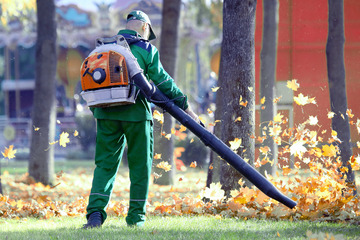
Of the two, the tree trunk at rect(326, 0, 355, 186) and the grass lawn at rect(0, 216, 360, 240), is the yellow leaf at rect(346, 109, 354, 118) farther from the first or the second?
the grass lawn at rect(0, 216, 360, 240)

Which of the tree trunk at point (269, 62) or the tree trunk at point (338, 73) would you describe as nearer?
the tree trunk at point (338, 73)

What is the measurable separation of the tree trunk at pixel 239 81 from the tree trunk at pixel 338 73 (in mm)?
1647

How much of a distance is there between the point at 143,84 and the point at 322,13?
451 cm

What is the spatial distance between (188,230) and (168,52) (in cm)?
534

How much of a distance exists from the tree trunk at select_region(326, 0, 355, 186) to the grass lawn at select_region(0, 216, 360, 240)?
2342 millimetres

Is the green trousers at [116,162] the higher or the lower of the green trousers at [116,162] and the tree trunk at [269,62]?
the lower

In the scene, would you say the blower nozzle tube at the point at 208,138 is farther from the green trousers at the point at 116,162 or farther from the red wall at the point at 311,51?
the red wall at the point at 311,51

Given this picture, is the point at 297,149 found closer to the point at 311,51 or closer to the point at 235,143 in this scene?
the point at 235,143

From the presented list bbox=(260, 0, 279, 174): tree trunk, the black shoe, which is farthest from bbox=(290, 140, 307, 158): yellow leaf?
bbox=(260, 0, 279, 174): tree trunk

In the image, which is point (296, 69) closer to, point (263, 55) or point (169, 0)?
point (263, 55)

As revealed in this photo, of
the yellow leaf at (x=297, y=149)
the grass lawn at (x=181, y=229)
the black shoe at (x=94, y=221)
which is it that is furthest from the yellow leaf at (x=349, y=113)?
the black shoe at (x=94, y=221)

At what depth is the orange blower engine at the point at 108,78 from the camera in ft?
13.3

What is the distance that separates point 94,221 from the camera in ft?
13.9

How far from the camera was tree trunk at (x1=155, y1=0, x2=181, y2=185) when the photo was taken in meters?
8.98
